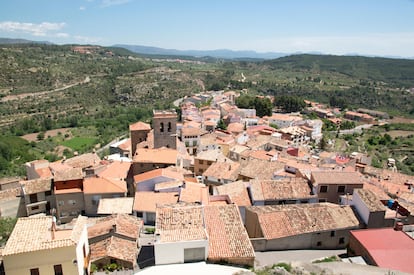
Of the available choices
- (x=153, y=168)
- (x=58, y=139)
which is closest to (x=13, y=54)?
(x=58, y=139)

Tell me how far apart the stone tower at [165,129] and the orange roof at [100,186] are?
1050cm

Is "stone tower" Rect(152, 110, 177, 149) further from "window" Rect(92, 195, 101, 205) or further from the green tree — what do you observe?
the green tree

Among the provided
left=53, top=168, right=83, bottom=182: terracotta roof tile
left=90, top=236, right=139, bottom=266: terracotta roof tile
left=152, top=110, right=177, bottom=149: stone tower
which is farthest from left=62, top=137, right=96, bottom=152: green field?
left=90, top=236, right=139, bottom=266: terracotta roof tile

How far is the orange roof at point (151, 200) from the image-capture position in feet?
82.0

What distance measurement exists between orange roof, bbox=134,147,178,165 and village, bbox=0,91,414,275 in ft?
0.35

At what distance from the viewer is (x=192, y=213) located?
63.3 ft

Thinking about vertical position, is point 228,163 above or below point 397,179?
above

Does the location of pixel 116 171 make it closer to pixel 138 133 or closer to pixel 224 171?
pixel 224 171

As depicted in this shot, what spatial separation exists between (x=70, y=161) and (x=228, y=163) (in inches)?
799

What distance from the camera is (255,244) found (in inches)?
789

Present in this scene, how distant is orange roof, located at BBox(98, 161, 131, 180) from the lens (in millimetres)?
32188

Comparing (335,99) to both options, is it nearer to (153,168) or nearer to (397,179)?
(397,179)

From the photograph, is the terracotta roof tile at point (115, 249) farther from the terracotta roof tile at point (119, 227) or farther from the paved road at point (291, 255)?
the paved road at point (291, 255)

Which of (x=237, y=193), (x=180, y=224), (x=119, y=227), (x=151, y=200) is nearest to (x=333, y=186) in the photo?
(x=237, y=193)
